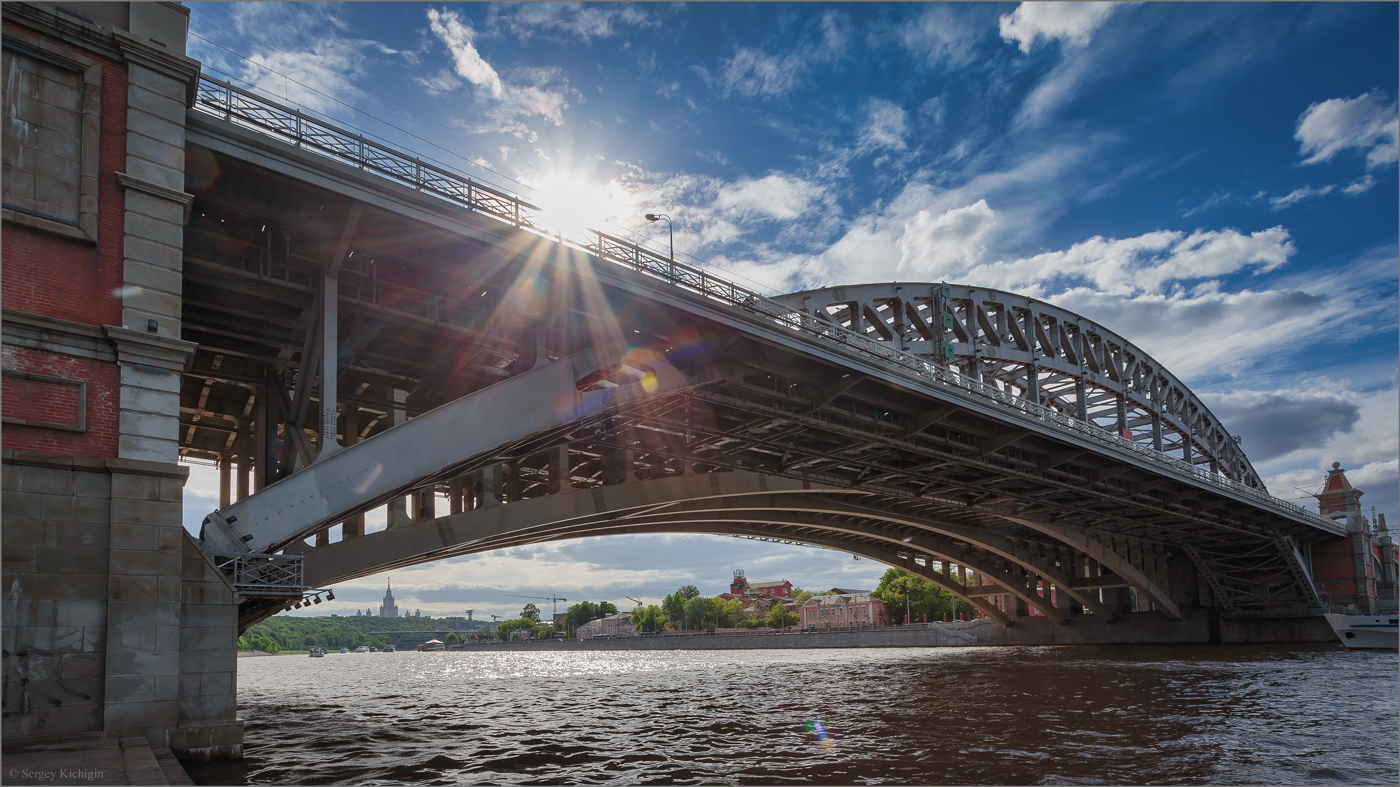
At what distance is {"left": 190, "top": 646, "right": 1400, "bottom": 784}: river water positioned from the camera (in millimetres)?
15562

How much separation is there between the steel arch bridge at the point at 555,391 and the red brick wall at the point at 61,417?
3.41 metres

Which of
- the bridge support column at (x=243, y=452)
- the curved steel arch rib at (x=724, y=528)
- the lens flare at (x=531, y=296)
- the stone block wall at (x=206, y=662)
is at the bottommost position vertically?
the stone block wall at (x=206, y=662)

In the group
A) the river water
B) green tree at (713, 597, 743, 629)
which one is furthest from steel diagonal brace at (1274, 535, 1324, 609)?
green tree at (713, 597, 743, 629)

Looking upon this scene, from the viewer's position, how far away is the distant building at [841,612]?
150125 mm

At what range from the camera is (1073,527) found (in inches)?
2479

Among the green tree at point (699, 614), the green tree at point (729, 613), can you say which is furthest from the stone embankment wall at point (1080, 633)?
the green tree at point (729, 613)

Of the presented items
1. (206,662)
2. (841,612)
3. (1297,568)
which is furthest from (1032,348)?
(841,612)

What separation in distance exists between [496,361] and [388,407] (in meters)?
5.48

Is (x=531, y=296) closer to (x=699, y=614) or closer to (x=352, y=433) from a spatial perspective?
(x=352, y=433)

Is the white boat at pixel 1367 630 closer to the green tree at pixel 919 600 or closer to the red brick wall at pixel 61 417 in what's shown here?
the green tree at pixel 919 600

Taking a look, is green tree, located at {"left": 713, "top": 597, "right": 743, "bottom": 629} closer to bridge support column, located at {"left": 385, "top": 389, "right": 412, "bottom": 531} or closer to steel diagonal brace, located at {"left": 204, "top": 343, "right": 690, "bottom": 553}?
bridge support column, located at {"left": 385, "top": 389, "right": 412, "bottom": 531}

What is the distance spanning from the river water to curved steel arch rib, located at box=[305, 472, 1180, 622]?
5.71m

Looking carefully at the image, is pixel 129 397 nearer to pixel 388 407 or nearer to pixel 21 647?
pixel 21 647

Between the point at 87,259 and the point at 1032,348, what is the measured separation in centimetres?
5188
